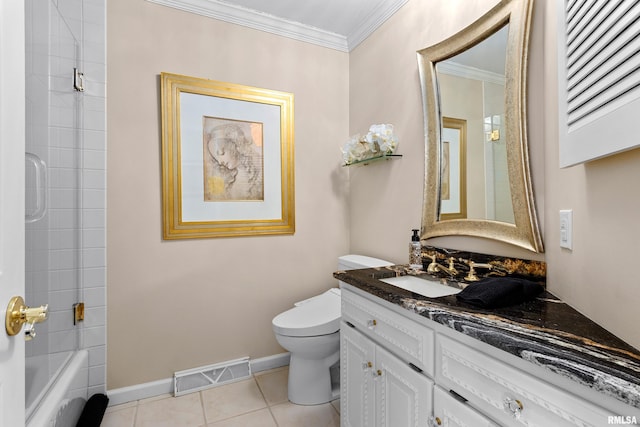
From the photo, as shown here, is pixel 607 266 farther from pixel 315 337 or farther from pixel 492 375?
pixel 315 337

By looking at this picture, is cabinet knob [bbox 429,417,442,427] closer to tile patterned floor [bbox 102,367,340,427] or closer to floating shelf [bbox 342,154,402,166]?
tile patterned floor [bbox 102,367,340,427]

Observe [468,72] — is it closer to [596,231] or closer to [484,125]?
[484,125]

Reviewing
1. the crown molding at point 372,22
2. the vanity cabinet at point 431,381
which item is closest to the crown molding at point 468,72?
the crown molding at point 372,22

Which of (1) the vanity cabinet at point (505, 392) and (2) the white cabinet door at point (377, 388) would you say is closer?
(1) the vanity cabinet at point (505, 392)

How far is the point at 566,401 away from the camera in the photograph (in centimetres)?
64

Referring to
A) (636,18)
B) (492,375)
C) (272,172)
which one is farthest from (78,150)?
(636,18)

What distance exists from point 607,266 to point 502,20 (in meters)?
1.11

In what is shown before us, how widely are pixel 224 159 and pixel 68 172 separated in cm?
86

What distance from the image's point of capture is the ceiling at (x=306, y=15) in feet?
6.91

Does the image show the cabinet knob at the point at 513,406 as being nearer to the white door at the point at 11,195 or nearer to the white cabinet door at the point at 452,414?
the white cabinet door at the point at 452,414

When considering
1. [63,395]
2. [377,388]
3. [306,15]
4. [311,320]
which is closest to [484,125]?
[377,388]

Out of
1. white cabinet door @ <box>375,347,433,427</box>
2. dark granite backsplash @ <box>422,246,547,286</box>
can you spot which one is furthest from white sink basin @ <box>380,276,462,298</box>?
white cabinet door @ <box>375,347,433,427</box>

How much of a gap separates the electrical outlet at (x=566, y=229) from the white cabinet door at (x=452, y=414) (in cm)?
62

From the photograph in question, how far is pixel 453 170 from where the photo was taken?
166 cm
